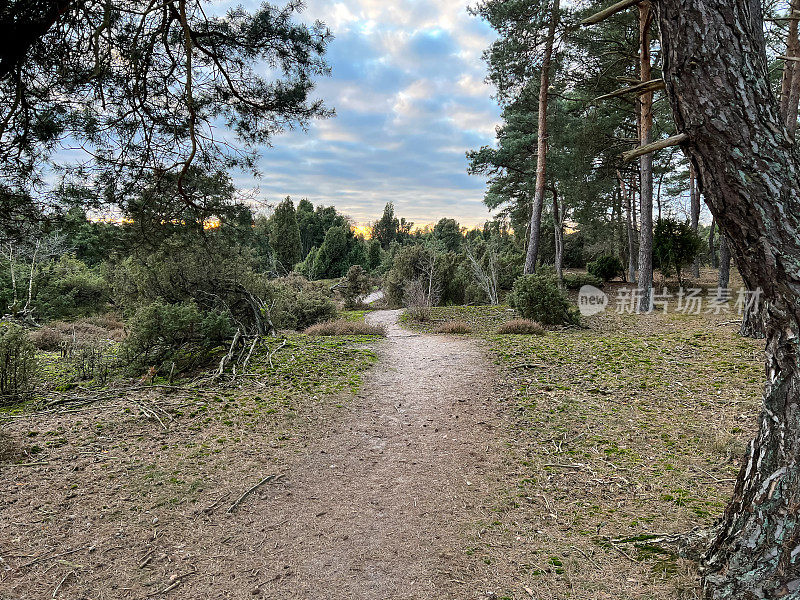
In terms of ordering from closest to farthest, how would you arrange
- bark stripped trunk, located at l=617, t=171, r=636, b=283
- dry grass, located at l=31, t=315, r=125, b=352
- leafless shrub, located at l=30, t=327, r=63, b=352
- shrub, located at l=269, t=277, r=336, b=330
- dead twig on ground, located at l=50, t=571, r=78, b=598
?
dead twig on ground, located at l=50, t=571, r=78, b=598
dry grass, located at l=31, t=315, r=125, b=352
leafless shrub, located at l=30, t=327, r=63, b=352
shrub, located at l=269, t=277, r=336, b=330
bark stripped trunk, located at l=617, t=171, r=636, b=283

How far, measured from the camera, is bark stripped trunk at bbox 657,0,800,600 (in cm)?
147

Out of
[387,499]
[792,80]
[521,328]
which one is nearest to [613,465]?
[387,499]

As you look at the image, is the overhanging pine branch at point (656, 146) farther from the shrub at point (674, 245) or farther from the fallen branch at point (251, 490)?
the shrub at point (674, 245)

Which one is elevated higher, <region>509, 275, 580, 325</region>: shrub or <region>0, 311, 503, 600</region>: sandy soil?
<region>509, 275, 580, 325</region>: shrub

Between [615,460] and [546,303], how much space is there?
6.66 meters

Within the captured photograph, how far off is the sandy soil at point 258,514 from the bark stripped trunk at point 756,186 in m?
1.29

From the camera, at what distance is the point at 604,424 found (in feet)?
12.9

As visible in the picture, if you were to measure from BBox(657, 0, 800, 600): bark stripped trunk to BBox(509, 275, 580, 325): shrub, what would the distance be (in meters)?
8.14

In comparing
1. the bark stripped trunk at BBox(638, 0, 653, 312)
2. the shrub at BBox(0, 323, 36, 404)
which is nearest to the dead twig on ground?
the shrub at BBox(0, 323, 36, 404)

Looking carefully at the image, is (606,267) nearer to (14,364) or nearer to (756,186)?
(756,186)

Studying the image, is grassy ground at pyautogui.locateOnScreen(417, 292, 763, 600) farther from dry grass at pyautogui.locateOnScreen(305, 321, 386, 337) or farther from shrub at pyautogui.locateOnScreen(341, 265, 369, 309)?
shrub at pyautogui.locateOnScreen(341, 265, 369, 309)

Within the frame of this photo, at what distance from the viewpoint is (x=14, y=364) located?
477 cm

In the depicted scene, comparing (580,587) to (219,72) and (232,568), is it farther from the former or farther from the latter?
(219,72)

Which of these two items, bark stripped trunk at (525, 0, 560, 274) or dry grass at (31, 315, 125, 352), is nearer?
dry grass at (31, 315, 125, 352)
